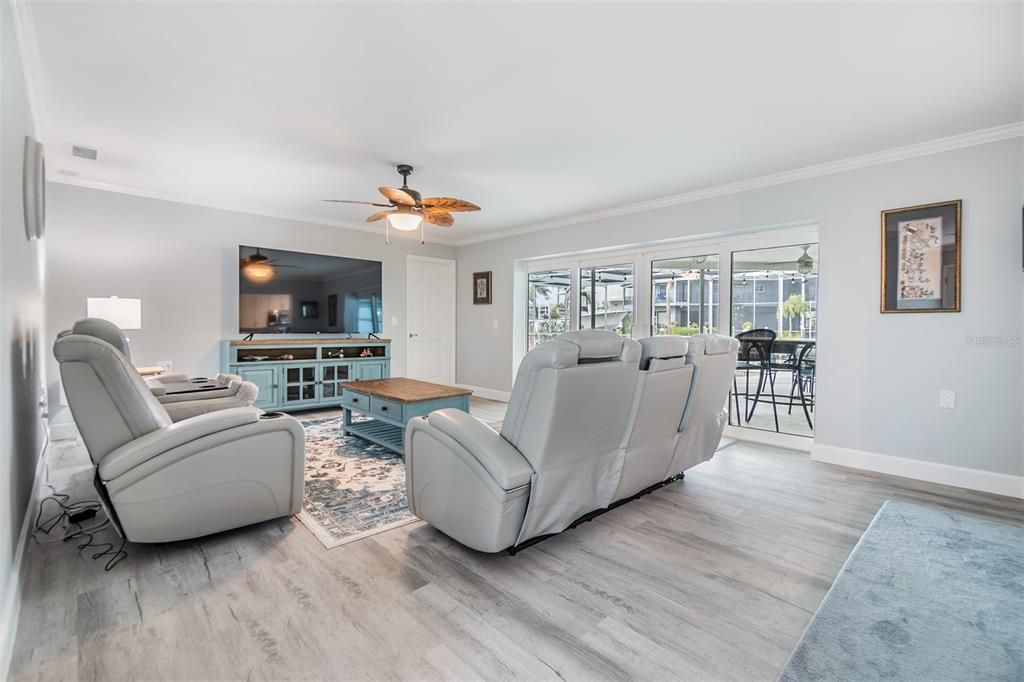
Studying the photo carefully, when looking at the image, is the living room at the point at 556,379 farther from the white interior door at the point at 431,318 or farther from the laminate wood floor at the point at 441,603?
the white interior door at the point at 431,318

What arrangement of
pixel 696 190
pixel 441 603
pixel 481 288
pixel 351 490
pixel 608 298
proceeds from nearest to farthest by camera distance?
pixel 441 603
pixel 351 490
pixel 696 190
pixel 608 298
pixel 481 288

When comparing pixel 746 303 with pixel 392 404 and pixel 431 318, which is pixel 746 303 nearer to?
pixel 392 404

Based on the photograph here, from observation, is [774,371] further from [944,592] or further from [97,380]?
[97,380]

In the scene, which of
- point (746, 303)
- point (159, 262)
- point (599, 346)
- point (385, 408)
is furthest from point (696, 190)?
point (159, 262)

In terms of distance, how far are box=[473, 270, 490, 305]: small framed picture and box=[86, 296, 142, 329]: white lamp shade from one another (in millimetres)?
3982

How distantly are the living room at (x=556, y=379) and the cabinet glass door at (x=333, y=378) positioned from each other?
2.89 ft

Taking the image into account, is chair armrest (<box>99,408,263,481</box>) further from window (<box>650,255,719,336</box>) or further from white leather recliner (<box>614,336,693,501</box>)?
window (<box>650,255,719,336</box>)

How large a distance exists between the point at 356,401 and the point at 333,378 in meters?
1.71

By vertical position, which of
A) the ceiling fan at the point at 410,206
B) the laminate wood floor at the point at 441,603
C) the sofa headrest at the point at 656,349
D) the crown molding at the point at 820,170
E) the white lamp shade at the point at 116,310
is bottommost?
the laminate wood floor at the point at 441,603

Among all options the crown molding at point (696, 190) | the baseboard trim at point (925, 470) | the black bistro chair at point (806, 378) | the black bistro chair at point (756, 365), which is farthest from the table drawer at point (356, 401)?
the black bistro chair at point (806, 378)

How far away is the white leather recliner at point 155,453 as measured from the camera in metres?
1.99

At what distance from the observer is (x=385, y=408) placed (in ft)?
12.3

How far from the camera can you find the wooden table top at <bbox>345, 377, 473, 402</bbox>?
3.62 meters

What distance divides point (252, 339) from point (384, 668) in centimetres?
469
